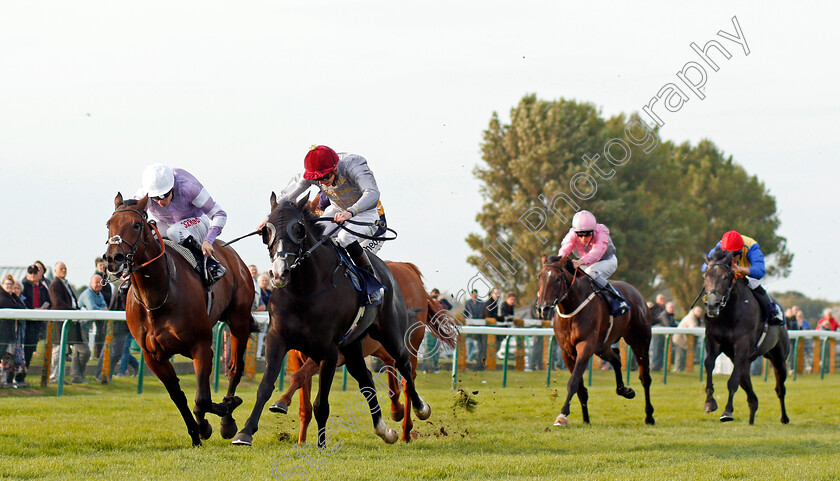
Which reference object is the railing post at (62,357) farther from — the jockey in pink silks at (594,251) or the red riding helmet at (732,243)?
the red riding helmet at (732,243)

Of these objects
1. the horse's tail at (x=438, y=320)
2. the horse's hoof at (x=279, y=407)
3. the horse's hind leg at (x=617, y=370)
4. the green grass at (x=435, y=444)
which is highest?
the horse's tail at (x=438, y=320)

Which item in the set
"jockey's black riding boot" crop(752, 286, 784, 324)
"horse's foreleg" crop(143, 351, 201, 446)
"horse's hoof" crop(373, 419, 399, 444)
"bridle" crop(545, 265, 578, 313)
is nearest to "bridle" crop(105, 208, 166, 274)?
"horse's foreleg" crop(143, 351, 201, 446)

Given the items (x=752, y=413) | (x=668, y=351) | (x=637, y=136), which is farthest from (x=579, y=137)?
(x=752, y=413)

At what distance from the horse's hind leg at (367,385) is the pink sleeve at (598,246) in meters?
3.30

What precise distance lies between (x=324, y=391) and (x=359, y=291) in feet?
2.30

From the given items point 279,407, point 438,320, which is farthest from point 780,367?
point 279,407

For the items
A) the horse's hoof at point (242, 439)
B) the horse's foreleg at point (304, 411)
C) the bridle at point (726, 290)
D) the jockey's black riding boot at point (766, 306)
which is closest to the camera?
the horse's hoof at point (242, 439)

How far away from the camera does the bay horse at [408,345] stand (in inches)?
272

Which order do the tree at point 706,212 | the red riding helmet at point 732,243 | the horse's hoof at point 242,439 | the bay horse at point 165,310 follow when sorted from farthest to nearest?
the tree at point 706,212 < the red riding helmet at point 732,243 < the bay horse at point 165,310 < the horse's hoof at point 242,439

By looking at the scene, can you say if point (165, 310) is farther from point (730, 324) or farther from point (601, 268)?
point (730, 324)

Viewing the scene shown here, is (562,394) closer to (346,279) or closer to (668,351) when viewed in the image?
(668,351)

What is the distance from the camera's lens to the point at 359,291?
6465 mm

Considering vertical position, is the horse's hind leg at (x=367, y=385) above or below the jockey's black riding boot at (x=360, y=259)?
below

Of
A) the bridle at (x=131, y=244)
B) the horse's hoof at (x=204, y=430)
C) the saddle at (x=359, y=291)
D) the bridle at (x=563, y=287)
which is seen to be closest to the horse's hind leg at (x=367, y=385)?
the saddle at (x=359, y=291)
